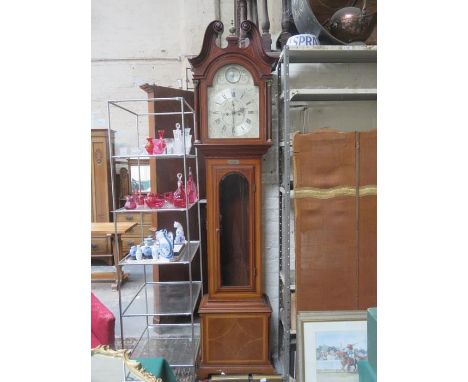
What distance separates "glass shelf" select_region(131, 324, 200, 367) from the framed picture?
65 centimetres

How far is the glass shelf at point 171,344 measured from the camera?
80.0 inches

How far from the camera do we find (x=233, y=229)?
1.95 m

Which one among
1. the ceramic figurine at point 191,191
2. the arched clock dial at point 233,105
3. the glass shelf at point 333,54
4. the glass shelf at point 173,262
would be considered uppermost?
the glass shelf at point 333,54

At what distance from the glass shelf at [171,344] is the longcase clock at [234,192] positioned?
17 centimetres

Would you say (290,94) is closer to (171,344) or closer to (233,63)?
(233,63)

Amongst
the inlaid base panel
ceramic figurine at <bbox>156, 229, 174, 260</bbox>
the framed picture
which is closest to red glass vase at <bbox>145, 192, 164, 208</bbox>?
ceramic figurine at <bbox>156, 229, 174, 260</bbox>

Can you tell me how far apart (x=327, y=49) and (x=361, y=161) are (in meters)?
0.62

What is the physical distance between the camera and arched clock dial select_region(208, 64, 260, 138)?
1843 mm

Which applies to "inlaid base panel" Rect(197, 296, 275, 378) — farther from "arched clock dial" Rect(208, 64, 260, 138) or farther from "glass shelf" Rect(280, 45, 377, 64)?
"glass shelf" Rect(280, 45, 377, 64)

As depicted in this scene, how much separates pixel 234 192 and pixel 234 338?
851 millimetres

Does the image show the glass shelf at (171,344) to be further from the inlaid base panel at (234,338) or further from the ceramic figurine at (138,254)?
the ceramic figurine at (138,254)

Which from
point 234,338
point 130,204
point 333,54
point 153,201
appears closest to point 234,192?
point 153,201

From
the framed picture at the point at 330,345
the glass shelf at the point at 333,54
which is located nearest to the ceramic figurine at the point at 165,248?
the framed picture at the point at 330,345
